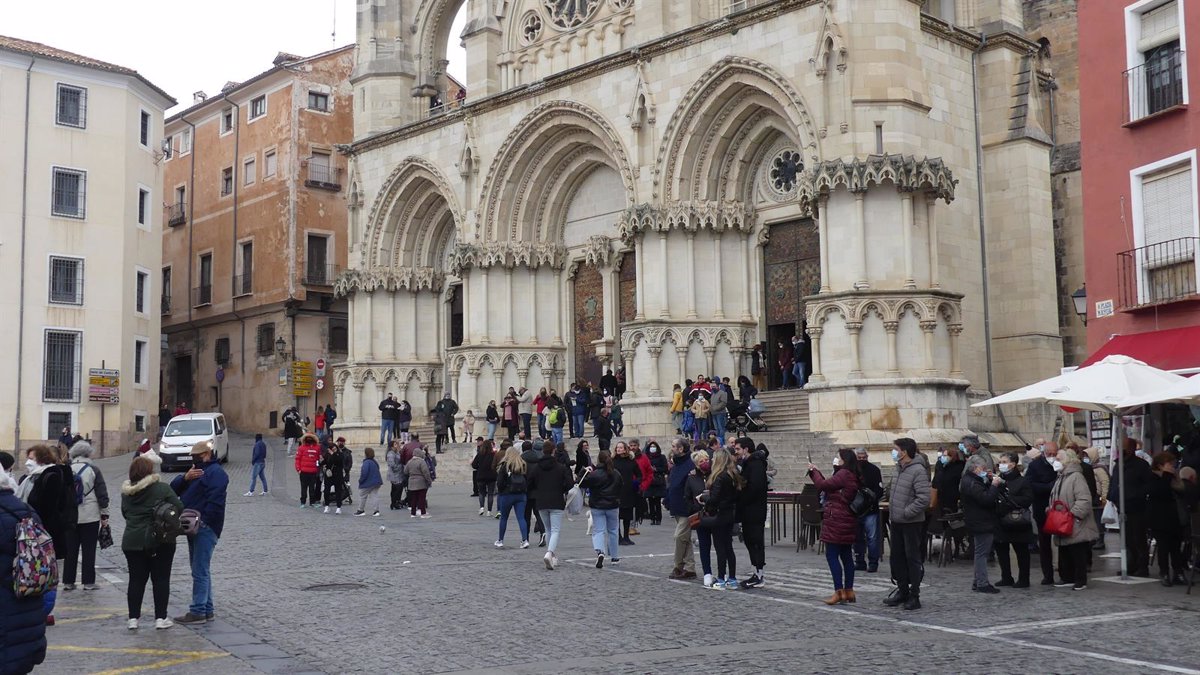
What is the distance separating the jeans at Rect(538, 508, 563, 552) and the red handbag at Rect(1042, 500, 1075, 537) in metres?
5.56

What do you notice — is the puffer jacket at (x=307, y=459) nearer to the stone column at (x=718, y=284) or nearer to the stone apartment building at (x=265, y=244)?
the stone column at (x=718, y=284)

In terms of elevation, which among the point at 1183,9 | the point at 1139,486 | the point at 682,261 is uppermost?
the point at 1183,9

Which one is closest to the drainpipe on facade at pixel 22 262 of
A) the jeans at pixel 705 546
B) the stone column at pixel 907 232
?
the stone column at pixel 907 232

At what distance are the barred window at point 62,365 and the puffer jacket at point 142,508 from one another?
29.1m

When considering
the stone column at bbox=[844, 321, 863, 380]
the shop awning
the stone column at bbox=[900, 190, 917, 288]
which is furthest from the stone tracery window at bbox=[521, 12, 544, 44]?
the shop awning

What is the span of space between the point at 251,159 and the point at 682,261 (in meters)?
24.7

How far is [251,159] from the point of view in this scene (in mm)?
47156

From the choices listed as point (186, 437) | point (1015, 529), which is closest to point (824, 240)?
point (1015, 529)

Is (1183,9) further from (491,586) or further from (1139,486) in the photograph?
(491,586)

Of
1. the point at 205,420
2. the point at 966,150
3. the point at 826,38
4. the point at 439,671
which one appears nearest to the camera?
the point at 439,671

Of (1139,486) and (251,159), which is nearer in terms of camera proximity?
(1139,486)

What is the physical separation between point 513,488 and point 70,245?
26.4 m

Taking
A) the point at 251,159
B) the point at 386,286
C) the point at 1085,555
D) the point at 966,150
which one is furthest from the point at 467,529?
the point at 251,159

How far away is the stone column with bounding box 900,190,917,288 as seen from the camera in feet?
79.2
